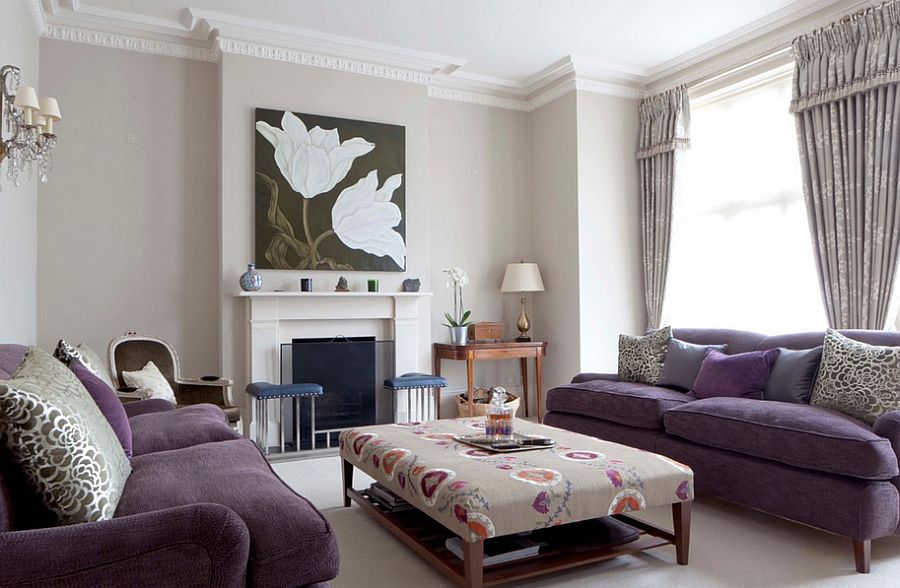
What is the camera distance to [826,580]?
252 cm

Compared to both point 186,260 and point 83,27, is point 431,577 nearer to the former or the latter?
point 186,260

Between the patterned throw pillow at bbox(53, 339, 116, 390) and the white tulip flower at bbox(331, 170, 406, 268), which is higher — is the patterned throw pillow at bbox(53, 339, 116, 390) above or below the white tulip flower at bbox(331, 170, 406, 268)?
below

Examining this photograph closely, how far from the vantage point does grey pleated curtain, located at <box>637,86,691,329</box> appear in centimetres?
570

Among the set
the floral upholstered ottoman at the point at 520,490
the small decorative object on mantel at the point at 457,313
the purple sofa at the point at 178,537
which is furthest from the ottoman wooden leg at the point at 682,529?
the small decorative object on mantel at the point at 457,313

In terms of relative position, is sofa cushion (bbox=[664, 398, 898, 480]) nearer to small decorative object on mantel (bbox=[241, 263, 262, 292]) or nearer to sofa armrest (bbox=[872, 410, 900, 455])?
sofa armrest (bbox=[872, 410, 900, 455])

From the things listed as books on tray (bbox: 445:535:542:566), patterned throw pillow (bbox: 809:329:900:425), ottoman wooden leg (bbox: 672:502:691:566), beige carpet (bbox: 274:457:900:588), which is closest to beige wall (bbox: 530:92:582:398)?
patterned throw pillow (bbox: 809:329:900:425)

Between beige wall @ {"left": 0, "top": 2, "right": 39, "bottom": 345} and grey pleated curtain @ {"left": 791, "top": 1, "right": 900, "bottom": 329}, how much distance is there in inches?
189

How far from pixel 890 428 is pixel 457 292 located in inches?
152

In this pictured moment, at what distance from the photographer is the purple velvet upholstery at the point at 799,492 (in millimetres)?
2631

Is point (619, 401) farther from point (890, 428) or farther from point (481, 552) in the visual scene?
point (481, 552)

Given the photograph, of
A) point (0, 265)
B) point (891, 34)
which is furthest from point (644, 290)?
point (0, 265)

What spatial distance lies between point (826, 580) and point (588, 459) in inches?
37.9

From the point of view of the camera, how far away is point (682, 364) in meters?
4.24

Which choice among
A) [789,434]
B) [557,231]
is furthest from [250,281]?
[789,434]
